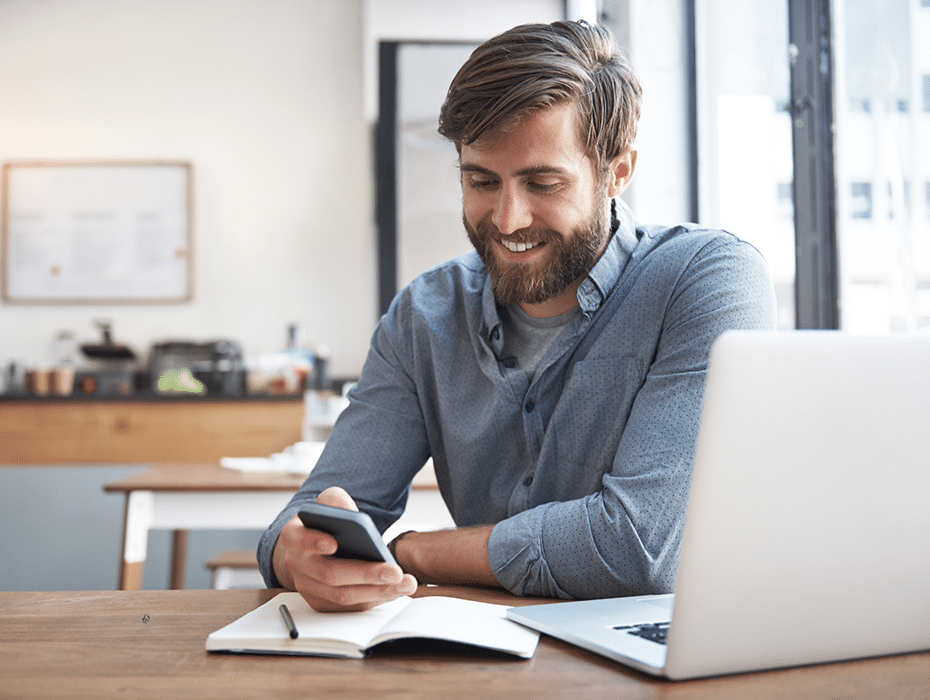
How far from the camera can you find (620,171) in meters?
1.32

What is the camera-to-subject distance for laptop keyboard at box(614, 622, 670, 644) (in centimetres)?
71

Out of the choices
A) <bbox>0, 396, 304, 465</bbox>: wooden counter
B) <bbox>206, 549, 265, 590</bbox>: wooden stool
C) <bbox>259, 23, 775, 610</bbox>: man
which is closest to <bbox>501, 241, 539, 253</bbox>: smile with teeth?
<bbox>259, 23, 775, 610</bbox>: man

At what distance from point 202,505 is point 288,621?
1403 millimetres

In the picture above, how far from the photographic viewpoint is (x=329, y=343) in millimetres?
4500

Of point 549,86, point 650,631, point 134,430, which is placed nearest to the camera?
point 650,631

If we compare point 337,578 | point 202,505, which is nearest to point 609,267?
point 337,578

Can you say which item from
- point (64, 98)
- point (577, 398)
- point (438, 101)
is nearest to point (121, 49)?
point (64, 98)

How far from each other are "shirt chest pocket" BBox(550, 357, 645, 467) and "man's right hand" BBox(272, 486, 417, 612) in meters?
0.41

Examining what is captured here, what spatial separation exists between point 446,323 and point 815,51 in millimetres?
1328

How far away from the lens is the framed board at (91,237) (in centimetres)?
441

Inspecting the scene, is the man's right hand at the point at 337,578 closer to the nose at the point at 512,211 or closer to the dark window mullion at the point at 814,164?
the nose at the point at 512,211

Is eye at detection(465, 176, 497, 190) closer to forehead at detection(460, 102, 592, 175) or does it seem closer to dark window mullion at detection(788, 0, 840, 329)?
forehead at detection(460, 102, 592, 175)

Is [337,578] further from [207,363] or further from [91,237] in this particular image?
[91,237]

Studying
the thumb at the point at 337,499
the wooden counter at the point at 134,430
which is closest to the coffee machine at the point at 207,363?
the wooden counter at the point at 134,430
